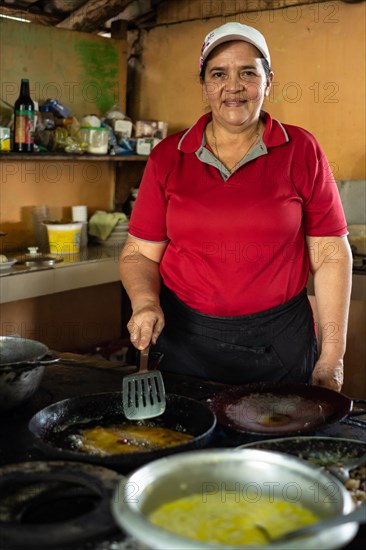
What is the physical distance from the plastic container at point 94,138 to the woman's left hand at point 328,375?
2642 mm

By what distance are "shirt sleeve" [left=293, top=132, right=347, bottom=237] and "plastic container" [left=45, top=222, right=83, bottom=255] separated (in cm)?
228

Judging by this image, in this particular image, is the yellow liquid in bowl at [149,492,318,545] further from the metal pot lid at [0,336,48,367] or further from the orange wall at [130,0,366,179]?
the orange wall at [130,0,366,179]

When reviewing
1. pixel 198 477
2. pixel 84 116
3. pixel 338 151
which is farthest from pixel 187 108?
pixel 198 477

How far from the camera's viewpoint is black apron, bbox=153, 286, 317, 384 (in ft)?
7.02

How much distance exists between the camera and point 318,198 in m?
2.17

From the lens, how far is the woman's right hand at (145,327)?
76.8 inches

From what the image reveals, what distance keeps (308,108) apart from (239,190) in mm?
2398

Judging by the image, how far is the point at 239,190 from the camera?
213 centimetres

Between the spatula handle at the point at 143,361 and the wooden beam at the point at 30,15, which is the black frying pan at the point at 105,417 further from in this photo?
the wooden beam at the point at 30,15

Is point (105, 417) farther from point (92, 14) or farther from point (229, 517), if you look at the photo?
point (92, 14)

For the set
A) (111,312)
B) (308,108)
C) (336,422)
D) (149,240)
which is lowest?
(111,312)

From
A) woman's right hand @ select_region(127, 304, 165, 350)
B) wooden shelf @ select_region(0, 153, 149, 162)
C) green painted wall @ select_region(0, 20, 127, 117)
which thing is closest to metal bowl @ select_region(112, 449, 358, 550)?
woman's right hand @ select_region(127, 304, 165, 350)

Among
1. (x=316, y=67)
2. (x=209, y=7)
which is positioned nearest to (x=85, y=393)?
(x=316, y=67)

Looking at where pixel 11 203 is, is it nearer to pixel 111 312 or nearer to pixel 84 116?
pixel 84 116
